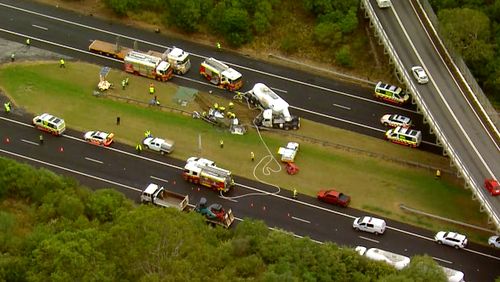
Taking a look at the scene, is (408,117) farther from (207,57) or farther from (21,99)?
(21,99)

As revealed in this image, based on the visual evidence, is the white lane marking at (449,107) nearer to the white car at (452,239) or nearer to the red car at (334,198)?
the white car at (452,239)

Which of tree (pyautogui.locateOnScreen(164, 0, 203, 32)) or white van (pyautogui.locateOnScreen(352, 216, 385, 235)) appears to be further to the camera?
tree (pyautogui.locateOnScreen(164, 0, 203, 32))

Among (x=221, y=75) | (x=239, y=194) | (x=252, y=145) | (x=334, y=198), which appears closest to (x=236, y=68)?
(x=221, y=75)

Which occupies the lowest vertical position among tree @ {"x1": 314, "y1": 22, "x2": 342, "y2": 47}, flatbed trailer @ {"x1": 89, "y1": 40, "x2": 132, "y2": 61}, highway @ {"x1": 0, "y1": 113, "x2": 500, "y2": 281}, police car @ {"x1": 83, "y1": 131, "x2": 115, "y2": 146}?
highway @ {"x1": 0, "y1": 113, "x2": 500, "y2": 281}

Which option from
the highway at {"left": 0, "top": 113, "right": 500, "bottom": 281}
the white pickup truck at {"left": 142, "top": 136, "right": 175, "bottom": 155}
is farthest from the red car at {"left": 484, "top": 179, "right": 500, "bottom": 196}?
the white pickup truck at {"left": 142, "top": 136, "right": 175, "bottom": 155}

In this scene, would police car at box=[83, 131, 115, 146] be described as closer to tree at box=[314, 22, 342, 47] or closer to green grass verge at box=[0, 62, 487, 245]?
green grass verge at box=[0, 62, 487, 245]

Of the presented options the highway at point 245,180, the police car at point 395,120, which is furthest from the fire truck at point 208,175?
the police car at point 395,120

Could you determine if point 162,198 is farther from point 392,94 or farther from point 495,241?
point 495,241

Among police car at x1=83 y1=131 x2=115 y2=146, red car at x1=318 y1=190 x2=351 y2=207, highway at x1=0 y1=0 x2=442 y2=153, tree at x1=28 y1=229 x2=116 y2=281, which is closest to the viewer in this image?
tree at x1=28 y1=229 x2=116 y2=281
